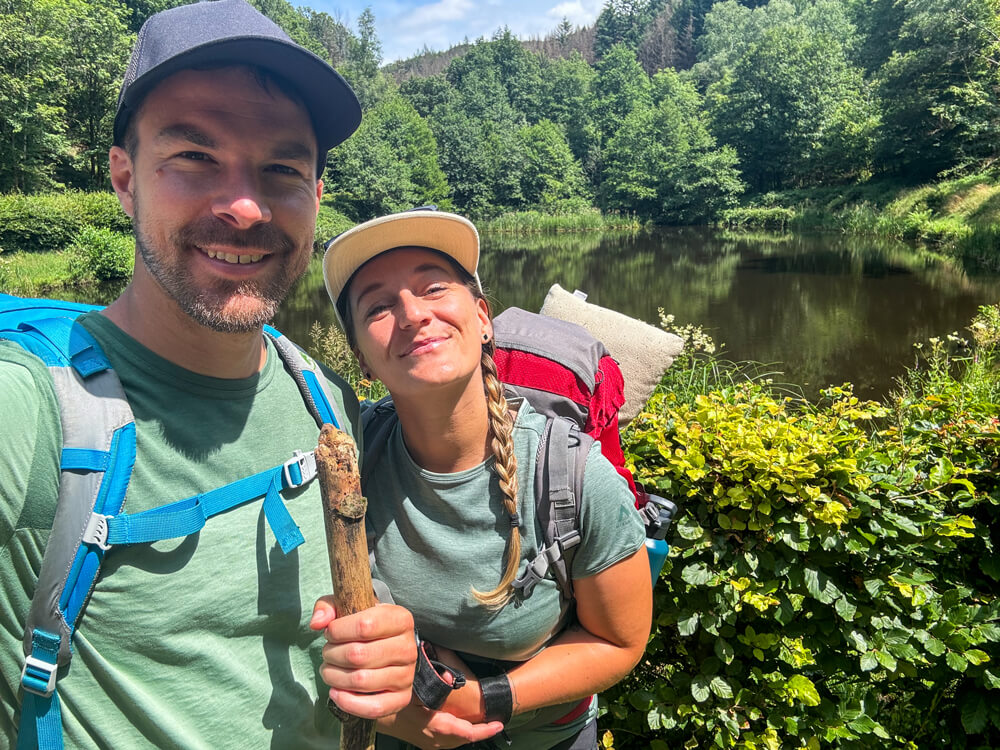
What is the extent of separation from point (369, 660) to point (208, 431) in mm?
563

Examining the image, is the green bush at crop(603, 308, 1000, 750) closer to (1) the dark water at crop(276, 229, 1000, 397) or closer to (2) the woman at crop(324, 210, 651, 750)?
(2) the woman at crop(324, 210, 651, 750)

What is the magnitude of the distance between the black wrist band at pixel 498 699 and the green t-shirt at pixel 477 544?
0.24 feet

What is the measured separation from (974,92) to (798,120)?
51.1 ft

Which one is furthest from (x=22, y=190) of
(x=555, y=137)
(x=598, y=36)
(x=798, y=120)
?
(x=598, y=36)

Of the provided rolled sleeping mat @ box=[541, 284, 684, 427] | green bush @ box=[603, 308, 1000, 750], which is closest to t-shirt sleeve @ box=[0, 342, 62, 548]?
rolled sleeping mat @ box=[541, 284, 684, 427]

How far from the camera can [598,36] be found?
3868 inches

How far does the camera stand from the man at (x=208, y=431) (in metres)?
1.12

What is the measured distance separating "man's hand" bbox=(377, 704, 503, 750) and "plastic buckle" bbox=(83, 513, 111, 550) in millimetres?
821

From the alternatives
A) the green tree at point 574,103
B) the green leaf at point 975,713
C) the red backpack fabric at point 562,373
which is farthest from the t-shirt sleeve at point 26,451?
the green tree at point 574,103

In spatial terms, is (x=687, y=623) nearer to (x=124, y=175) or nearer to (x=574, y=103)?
(x=124, y=175)

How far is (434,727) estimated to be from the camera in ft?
5.15

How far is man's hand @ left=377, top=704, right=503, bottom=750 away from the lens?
1564 millimetres

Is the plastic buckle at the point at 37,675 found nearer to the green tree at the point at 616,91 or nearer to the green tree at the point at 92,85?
the green tree at the point at 92,85

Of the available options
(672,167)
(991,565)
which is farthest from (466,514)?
(672,167)
